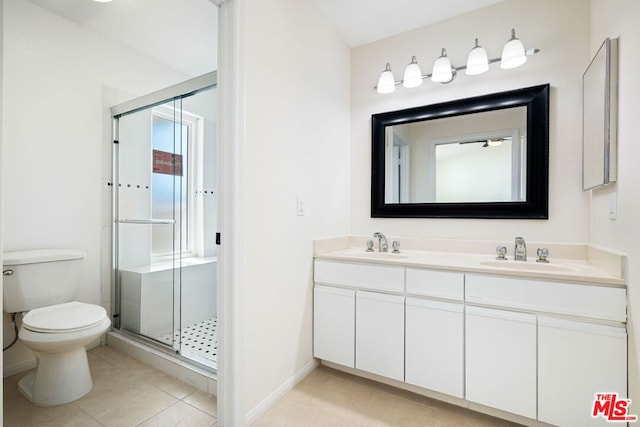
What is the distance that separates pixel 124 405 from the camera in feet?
5.63

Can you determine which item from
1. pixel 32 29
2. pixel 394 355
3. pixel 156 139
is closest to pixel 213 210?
pixel 156 139

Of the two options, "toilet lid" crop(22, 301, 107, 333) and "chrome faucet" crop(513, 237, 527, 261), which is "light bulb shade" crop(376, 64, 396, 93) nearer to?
"chrome faucet" crop(513, 237, 527, 261)

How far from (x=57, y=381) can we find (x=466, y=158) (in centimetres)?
283

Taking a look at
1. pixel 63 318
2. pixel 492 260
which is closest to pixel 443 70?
pixel 492 260

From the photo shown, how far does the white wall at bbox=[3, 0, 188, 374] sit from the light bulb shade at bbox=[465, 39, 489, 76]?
264cm

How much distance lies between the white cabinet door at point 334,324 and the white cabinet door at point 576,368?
0.98m

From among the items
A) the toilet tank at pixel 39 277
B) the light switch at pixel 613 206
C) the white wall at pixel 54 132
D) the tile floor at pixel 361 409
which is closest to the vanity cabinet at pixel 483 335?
the tile floor at pixel 361 409

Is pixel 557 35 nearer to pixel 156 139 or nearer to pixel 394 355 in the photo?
pixel 394 355

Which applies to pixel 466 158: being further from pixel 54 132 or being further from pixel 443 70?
pixel 54 132

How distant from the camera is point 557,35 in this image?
1.86 meters

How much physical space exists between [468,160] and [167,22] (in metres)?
2.34

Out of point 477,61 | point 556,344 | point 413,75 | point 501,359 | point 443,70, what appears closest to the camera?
point 556,344

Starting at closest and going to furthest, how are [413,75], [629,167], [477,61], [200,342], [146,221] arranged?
1. [629,167]
2. [477,61]
3. [413,75]
4. [200,342]
5. [146,221]

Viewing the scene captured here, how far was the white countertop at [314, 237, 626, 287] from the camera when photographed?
141cm
